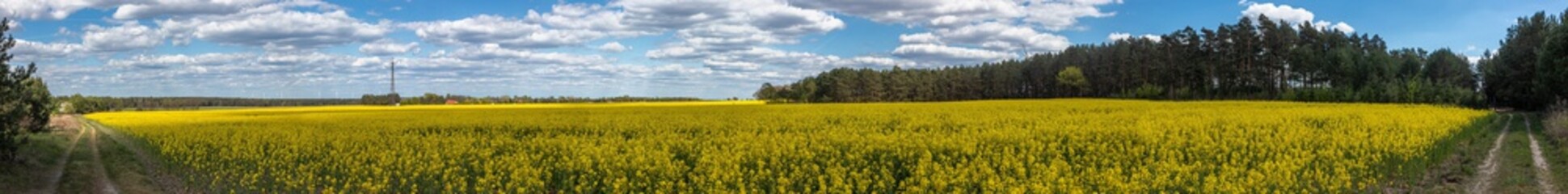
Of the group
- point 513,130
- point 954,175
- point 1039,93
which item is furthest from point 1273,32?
point 954,175

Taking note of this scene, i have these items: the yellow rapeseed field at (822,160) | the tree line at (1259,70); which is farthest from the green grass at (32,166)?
the tree line at (1259,70)

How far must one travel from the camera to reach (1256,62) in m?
87.5

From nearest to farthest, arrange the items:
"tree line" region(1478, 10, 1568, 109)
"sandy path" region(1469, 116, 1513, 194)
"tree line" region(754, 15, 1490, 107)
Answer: "sandy path" region(1469, 116, 1513, 194)
"tree line" region(1478, 10, 1568, 109)
"tree line" region(754, 15, 1490, 107)

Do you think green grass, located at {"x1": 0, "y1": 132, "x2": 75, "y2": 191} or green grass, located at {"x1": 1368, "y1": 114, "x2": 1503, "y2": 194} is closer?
green grass, located at {"x1": 1368, "y1": 114, "x2": 1503, "y2": 194}

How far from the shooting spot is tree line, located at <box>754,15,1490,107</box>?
76188 mm

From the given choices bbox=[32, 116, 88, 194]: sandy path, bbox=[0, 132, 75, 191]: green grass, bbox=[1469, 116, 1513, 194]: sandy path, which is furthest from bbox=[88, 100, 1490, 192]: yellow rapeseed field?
Result: bbox=[0, 132, 75, 191]: green grass

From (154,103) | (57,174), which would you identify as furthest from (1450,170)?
(154,103)

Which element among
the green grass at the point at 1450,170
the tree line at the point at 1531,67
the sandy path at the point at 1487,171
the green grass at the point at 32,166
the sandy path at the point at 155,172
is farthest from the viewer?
the tree line at the point at 1531,67

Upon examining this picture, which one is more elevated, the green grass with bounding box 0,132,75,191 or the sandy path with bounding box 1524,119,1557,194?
the green grass with bounding box 0,132,75,191

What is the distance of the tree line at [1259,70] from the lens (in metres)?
76.2

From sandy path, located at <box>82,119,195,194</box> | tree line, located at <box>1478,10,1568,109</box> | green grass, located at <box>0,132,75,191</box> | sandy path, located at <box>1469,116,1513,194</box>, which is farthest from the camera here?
tree line, located at <box>1478,10,1568,109</box>

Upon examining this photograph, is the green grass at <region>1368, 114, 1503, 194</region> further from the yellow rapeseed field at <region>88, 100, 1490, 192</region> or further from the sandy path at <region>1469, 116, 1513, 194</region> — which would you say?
the yellow rapeseed field at <region>88, 100, 1490, 192</region>

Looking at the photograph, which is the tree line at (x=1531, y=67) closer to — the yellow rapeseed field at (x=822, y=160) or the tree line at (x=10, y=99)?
the yellow rapeseed field at (x=822, y=160)

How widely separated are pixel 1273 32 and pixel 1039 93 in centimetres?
4285
